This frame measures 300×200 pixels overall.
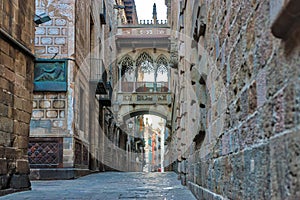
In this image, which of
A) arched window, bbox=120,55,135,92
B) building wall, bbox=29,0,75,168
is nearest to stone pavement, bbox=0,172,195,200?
building wall, bbox=29,0,75,168

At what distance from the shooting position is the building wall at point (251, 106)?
163 centimetres

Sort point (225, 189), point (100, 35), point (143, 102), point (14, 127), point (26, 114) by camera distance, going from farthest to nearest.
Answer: point (143, 102)
point (100, 35)
point (26, 114)
point (14, 127)
point (225, 189)

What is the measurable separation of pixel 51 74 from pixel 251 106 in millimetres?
10523

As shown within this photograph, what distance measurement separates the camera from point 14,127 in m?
6.88

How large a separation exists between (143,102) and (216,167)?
25.6 m

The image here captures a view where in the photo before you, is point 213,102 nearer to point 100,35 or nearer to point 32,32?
point 32,32

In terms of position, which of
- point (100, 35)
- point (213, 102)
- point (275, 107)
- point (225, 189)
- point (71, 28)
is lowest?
point (225, 189)

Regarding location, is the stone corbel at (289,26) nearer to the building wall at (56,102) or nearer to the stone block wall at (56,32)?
the building wall at (56,102)

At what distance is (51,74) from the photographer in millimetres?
12414

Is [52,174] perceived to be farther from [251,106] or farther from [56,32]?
[251,106]

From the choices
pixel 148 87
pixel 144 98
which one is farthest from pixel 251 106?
pixel 148 87

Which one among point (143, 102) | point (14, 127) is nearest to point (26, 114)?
point (14, 127)

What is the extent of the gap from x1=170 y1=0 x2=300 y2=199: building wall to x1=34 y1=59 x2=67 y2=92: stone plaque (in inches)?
337

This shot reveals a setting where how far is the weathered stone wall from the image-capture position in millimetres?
6422
